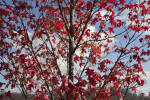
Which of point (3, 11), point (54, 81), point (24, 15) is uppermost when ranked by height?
point (3, 11)

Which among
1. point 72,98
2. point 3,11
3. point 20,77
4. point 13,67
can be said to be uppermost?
point 3,11

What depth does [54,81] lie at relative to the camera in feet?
14.5

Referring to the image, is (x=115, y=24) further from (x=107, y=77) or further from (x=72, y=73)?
(x=72, y=73)

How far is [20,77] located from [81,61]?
2.28 metres

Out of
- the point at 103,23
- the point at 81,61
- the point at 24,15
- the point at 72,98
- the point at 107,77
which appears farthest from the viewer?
the point at 81,61

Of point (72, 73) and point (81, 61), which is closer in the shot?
point (72, 73)

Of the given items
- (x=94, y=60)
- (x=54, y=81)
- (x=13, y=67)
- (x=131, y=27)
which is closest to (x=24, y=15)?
(x=13, y=67)

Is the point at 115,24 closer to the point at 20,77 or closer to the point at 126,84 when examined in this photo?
the point at 126,84

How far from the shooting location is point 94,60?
539cm

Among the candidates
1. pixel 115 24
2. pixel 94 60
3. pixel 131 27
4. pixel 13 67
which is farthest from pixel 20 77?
pixel 131 27

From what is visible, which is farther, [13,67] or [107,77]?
[13,67]

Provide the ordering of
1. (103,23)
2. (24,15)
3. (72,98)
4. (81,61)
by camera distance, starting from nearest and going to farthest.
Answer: (72,98) < (24,15) < (103,23) < (81,61)

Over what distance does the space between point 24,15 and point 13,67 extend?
1.94m

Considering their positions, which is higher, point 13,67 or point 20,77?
point 13,67
